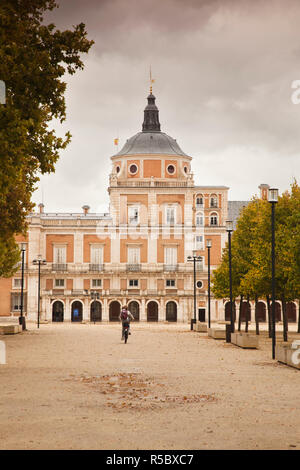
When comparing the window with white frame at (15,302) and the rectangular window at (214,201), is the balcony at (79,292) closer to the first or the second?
the window with white frame at (15,302)

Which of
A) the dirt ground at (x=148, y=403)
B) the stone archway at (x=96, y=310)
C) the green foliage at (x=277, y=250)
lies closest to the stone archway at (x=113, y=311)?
the stone archway at (x=96, y=310)

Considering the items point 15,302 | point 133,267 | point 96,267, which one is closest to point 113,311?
point 96,267

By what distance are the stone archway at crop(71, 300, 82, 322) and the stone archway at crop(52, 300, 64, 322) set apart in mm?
1286

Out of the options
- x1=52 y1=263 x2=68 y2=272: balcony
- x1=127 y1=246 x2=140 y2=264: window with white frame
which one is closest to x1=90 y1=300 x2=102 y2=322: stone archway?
x1=52 y1=263 x2=68 y2=272: balcony

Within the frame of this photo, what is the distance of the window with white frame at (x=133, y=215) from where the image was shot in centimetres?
Answer: 7800

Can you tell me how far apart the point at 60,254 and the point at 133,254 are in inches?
346

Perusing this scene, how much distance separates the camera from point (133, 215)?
256ft

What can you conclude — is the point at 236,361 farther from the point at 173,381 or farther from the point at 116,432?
the point at 116,432

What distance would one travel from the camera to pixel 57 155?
18.5m

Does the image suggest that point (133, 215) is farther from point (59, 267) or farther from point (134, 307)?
point (134, 307)

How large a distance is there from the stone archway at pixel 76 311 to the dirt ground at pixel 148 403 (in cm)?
5230

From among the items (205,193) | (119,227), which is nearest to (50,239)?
(119,227)

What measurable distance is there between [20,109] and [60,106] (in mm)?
1461

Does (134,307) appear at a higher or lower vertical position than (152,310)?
higher
